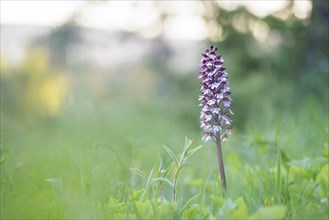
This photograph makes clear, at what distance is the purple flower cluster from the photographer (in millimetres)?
2029

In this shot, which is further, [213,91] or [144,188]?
[144,188]

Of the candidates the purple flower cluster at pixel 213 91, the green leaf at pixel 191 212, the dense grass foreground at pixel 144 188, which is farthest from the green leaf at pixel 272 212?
the purple flower cluster at pixel 213 91

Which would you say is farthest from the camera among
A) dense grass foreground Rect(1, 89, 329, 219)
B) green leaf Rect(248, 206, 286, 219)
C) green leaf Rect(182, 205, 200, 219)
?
green leaf Rect(182, 205, 200, 219)

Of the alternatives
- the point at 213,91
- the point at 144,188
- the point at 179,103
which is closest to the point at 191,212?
the point at 144,188

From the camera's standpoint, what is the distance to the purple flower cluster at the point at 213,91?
2.03 m

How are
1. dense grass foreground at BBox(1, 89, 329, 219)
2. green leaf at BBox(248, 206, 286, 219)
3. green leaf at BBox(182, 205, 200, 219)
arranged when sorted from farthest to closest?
1. green leaf at BBox(182, 205, 200, 219)
2. dense grass foreground at BBox(1, 89, 329, 219)
3. green leaf at BBox(248, 206, 286, 219)

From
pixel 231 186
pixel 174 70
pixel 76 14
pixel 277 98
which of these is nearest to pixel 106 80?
pixel 76 14

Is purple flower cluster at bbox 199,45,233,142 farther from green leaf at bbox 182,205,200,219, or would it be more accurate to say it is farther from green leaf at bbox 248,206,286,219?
green leaf at bbox 248,206,286,219

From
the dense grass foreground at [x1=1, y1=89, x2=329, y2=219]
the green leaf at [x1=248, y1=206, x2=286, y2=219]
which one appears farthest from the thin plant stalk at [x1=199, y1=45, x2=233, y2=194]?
the green leaf at [x1=248, y1=206, x2=286, y2=219]

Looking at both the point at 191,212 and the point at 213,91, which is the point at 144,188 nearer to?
the point at 191,212

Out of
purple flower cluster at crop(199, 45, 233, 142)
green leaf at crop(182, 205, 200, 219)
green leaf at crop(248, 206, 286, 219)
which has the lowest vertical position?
green leaf at crop(182, 205, 200, 219)

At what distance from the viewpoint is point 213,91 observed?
2.05 meters

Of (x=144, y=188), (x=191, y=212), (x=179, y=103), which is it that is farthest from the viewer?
(x=179, y=103)

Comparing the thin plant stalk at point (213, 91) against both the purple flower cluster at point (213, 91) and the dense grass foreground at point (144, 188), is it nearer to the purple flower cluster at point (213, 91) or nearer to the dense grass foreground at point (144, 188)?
the purple flower cluster at point (213, 91)
